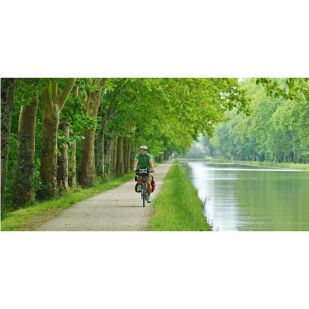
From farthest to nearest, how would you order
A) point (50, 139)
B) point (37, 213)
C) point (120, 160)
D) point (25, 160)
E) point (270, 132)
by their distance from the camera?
1. point (120, 160)
2. point (270, 132)
3. point (50, 139)
4. point (25, 160)
5. point (37, 213)

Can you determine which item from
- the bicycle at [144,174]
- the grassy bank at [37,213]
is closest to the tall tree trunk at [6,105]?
the grassy bank at [37,213]

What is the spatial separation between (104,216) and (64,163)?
20.4 feet

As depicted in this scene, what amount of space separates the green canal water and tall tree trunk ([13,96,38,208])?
15.2ft

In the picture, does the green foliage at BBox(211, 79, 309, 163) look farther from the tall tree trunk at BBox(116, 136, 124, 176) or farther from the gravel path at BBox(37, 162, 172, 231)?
the tall tree trunk at BBox(116, 136, 124, 176)

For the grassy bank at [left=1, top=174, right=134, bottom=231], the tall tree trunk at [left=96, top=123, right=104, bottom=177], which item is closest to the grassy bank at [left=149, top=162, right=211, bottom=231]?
the grassy bank at [left=1, top=174, right=134, bottom=231]

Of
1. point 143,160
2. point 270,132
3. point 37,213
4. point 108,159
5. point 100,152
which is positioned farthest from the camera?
point 108,159

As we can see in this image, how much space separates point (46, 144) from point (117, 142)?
17877mm

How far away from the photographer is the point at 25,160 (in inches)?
758

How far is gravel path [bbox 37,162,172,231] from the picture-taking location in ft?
48.9

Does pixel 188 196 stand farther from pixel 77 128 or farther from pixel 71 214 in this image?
pixel 71 214

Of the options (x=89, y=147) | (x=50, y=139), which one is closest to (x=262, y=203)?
(x=89, y=147)

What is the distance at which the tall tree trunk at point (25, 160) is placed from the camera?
1917 centimetres

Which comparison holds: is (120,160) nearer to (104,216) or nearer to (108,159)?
(108,159)
